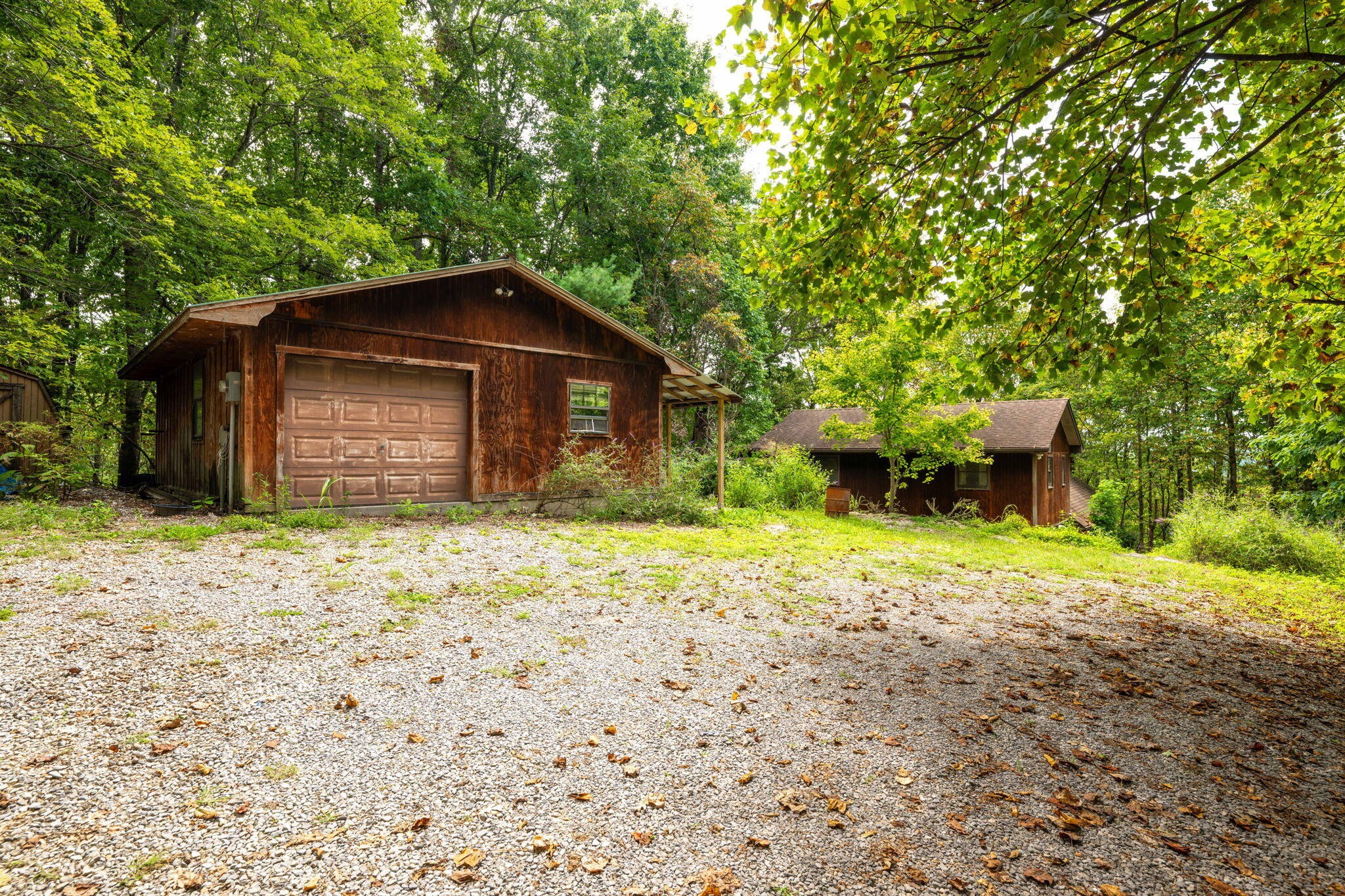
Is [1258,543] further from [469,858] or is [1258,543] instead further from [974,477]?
[469,858]

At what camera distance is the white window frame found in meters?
11.7

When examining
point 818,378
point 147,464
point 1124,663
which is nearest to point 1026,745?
point 1124,663

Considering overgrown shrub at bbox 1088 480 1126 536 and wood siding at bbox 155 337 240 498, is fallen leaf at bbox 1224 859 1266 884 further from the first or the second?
overgrown shrub at bbox 1088 480 1126 536

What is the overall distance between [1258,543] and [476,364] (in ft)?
50.7

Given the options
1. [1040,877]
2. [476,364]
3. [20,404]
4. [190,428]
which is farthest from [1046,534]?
[20,404]

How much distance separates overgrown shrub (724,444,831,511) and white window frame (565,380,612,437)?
14.7 feet

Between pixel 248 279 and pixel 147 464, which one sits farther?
pixel 147 464

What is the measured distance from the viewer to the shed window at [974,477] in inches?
766

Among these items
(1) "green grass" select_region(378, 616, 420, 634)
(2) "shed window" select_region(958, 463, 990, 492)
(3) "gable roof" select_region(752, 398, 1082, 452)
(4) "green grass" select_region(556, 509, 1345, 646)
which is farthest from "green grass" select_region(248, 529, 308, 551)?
(2) "shed window" select_region(958, 463, 990, 492)

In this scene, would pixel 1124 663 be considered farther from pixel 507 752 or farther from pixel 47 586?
pixel 47 586

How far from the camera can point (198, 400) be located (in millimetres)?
10641

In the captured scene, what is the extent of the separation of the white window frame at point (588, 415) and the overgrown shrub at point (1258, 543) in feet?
41.3

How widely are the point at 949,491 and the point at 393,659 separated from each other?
20020 millimetres

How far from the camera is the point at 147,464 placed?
55.7 ft
